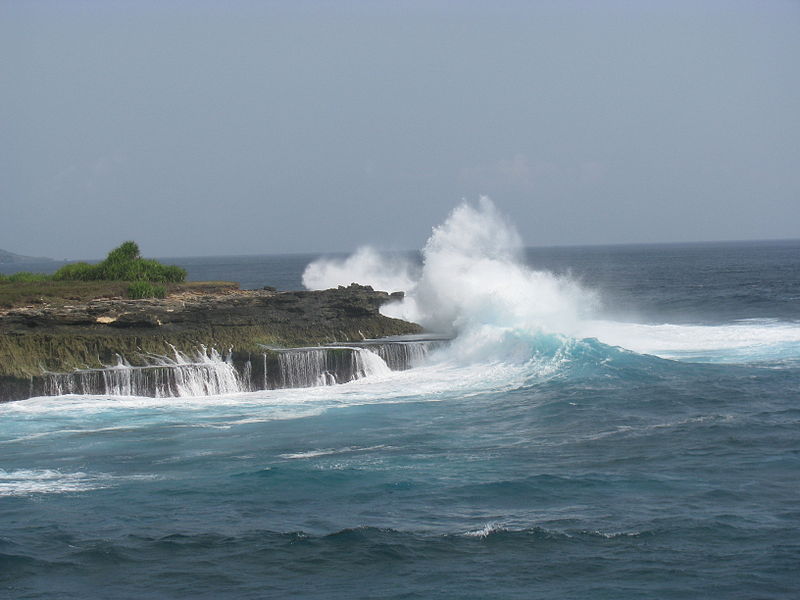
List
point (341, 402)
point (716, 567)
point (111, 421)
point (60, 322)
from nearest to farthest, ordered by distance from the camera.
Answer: point (716, 567) → point (111, 421) → point (341, 402) → point (60, 322)

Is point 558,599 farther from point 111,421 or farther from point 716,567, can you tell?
point 111,421

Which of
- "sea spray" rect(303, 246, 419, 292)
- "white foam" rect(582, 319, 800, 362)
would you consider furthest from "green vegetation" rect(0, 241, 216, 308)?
"white foam" rect(582, 319, 800, 362)

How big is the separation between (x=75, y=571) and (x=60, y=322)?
17081 mm

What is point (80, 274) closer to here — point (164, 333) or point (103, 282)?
point (103, 282)

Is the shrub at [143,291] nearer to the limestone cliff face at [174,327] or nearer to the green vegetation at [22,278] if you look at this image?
the limestone cliff face at [174,327]

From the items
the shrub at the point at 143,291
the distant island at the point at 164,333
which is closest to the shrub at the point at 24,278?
the distant island at the point at 164,333

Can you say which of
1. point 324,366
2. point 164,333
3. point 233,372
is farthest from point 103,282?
point 324,366

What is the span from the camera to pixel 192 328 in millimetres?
28078

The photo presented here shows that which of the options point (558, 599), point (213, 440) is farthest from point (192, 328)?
point (558, 599)

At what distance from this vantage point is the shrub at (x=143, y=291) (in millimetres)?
32625

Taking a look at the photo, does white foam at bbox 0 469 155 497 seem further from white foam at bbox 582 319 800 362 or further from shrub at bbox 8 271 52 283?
shrub at bbox 8 271 52 283

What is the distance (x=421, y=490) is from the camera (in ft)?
47.1

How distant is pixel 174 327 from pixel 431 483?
15714 mm

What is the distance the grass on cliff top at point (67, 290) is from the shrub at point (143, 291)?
0.31 m
